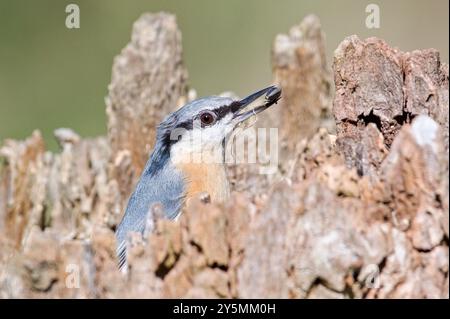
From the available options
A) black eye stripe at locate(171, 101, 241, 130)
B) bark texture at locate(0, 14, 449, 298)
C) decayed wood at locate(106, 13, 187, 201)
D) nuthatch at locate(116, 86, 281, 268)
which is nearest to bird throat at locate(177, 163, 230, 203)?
nuthatch at locate(116, 86, 281, 268)

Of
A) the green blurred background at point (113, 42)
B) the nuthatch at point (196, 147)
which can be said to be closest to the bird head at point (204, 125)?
the nuthatch at point (196, 147)

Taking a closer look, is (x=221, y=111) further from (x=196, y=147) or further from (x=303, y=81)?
(x=303, y=81)

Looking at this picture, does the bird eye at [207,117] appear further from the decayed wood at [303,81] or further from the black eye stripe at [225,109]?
the decayed wood at [303,81]

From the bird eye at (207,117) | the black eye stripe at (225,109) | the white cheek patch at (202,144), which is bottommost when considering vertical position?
the white cheek patch at (202,144)

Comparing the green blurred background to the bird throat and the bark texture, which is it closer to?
the bird throat

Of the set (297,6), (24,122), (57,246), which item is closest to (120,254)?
(57,246)

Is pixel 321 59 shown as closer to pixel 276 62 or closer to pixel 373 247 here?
pixel 276 62
